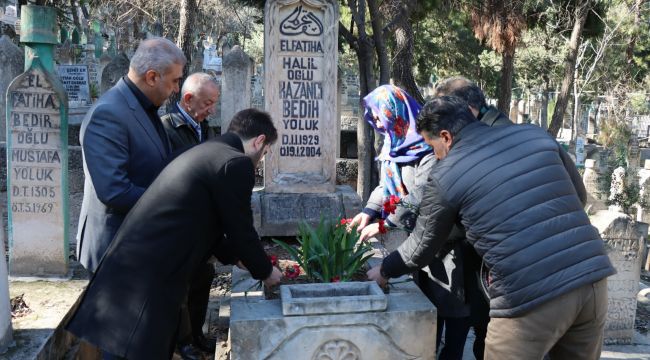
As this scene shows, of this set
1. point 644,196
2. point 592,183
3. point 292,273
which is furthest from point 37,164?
point 592,183

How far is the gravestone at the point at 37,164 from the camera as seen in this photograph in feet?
12.7

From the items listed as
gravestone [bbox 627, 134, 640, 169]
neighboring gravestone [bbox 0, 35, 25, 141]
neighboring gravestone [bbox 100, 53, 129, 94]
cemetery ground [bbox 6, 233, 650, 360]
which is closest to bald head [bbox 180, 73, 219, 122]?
cemetery ground [bbox 6, 233, 650, 360]

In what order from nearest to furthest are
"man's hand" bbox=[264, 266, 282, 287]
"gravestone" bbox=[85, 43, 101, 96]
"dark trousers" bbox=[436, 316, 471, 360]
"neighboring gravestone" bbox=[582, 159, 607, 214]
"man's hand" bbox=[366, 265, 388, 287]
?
"man's hand" bbox=[264, 266, 282, 287]
"man's hand" bbox=[366, 265, 388, 287]
"dark trousers" bbox=[436, 316, 471, 360]
"neighboring gravestone" bbox=[582, 159, 607, 214]
"gravestone" bbox=[85, 43, 101, 96]

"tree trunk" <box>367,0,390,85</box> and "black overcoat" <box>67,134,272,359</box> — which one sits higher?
"tree trunk" <box>367,0,390,85</box>

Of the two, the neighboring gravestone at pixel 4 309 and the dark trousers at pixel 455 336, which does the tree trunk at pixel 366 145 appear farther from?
the neighboring gravestone at pixel 4 309

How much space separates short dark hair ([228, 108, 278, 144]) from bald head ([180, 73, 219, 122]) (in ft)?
4.02

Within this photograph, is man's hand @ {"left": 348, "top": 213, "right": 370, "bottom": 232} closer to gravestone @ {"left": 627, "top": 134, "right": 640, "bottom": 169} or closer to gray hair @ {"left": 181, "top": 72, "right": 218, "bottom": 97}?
gray hair @ {"left": 181, "top": 72, "right": 218, "bottom": 97}

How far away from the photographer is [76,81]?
12531 millimetres

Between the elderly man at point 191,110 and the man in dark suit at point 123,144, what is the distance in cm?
77

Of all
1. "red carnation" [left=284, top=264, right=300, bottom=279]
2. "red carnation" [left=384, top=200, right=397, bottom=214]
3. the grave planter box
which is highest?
"red carnation" [left=384, top=200, right=397, bottom=214]

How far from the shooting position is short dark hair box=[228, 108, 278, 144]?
8.76 ft

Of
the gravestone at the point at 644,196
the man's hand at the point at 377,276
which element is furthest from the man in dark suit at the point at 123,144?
the gravestone at the point at 644,196

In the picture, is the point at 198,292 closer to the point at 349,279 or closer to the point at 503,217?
the point at 349,279

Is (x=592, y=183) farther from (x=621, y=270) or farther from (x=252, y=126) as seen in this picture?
(x=252, y=126)
